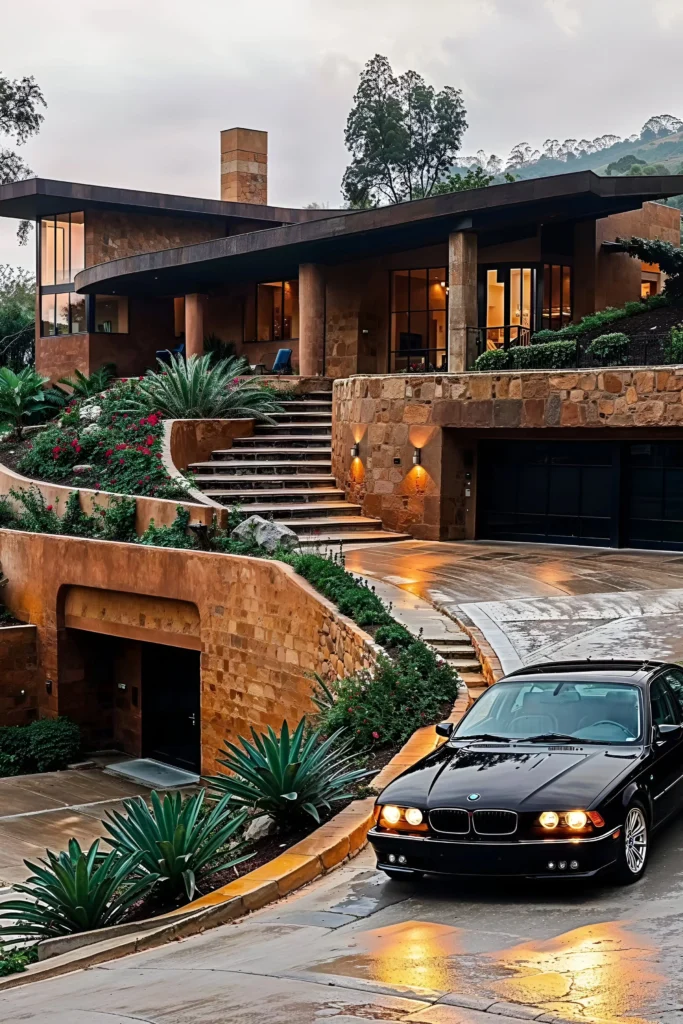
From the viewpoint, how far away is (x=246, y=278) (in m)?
37.5

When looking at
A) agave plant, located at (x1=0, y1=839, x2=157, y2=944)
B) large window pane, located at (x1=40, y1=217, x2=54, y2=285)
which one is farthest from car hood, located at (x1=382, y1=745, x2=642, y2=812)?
Result: large window pane, located at (x1=40, y1=217, x2=54, y2=285)

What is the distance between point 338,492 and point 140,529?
4948 mm

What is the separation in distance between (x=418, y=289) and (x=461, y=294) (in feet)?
27.0

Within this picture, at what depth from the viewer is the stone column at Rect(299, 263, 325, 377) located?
104 feet

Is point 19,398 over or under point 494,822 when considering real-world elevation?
over

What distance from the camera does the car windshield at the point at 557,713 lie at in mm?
8258

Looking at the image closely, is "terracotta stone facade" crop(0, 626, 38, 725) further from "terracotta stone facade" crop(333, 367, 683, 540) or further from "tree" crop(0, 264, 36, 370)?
"tree" crop(0, 264, 36, 370)

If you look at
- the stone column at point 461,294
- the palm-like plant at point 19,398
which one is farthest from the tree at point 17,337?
the stone column at point 461,294

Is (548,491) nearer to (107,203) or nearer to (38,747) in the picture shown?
(38,747)

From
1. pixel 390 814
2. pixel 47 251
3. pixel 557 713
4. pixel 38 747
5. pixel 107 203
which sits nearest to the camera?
pixel 390 814

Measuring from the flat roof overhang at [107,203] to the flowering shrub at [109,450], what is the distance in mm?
12049

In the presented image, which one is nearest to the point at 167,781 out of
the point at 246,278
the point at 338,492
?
the point at 338,492

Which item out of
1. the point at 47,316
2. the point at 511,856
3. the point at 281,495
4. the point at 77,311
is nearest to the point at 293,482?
the point at 281,495

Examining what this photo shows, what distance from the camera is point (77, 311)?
41.9 meters
